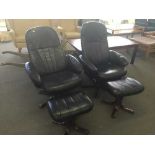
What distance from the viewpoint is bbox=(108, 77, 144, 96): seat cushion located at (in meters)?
1.87

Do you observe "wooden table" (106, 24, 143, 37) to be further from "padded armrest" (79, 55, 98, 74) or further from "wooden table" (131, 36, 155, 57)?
"padded armrest" (79, 55, 98, 74)

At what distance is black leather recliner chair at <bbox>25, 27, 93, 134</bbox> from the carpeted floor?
0.59 feet

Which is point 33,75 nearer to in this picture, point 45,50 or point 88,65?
point 45,50

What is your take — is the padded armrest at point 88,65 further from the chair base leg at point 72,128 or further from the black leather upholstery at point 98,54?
the chair base leg at point 72,128

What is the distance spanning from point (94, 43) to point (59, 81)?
3.04 feet

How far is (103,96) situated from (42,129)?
1042mm

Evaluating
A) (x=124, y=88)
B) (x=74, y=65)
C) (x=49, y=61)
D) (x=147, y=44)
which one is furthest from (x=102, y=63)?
(x=147, y=44)

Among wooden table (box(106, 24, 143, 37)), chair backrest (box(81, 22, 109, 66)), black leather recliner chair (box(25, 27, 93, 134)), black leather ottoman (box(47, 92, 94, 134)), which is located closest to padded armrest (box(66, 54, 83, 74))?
black leather recliner chair (box(25, 27, 93, 134))

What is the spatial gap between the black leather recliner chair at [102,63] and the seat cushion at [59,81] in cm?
30

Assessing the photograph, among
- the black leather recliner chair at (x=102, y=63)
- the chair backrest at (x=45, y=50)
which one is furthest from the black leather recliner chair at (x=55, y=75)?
the black leather recliner chair at (x=102, y=63)

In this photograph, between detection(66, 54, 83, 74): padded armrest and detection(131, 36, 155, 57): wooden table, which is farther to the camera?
detection(131, 36, 155, 57): wooden table

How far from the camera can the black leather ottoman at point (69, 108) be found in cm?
156
